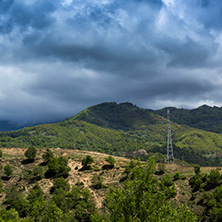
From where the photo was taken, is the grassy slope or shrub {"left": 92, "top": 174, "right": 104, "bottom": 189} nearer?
the grassy slope

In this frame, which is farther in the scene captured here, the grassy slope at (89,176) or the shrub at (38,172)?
the shrub at (38,172)

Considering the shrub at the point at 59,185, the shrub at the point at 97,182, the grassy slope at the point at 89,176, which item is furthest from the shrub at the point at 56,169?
the shrub at the point at 97,182

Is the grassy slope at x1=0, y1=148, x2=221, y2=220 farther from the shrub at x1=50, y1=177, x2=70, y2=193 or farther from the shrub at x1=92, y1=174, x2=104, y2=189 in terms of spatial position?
the shrub at x1=50, y1=177, x2=70, y2=193

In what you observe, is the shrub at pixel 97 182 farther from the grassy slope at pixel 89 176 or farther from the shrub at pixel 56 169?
the shrub at pixel 56 169

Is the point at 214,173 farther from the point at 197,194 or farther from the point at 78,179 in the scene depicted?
the point at 78,179

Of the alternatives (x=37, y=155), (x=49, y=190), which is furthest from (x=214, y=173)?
(x=37, y=155)

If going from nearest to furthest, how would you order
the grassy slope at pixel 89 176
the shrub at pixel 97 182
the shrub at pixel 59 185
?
the grassy slope at pixel 89 176 → the shrub at pixel 59 185 → the shrub at pixel 97 182

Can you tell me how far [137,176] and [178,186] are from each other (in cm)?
7937

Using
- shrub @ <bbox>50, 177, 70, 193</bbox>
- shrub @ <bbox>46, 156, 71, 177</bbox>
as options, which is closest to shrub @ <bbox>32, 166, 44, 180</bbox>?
shrub @ <bbox>46, 156, 71, 177</bbox>

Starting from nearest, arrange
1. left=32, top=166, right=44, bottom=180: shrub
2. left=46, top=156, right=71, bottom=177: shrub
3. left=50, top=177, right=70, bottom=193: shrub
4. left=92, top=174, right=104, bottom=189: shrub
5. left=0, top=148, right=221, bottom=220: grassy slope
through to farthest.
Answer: left=0, top=148, right=221, bottom=220: grassy slope
left=50, top=177, right=70, bottom=193: shrub
left=92, top=174, right=104, bottom=189: shrub
left=32, top=166, right=44, bottom=180: shrub
left=46, top=156, right=71, bottom=177: shrub

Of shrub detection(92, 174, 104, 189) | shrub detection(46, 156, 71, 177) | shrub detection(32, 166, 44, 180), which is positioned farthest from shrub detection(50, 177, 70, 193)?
shrub detection(92, 174, 104, 189)

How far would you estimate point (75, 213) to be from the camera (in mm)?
76000

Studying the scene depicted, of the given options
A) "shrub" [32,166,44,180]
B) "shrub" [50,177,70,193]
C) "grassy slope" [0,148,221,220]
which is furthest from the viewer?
"shrub" [32,166,44,180]

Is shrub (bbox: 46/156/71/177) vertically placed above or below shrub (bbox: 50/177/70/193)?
above
